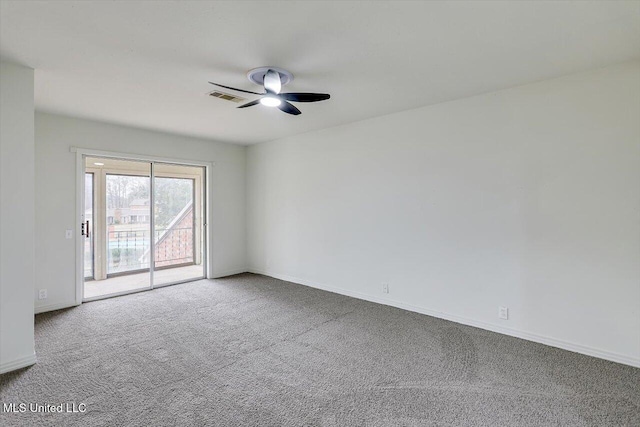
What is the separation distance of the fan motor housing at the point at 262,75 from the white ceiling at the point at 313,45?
0.07 m

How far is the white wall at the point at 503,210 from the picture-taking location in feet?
9.19

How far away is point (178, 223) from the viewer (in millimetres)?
6051

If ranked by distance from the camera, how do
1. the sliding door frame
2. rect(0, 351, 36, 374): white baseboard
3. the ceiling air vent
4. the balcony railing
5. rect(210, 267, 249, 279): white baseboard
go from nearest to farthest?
rect(0, 351, 36, 374): white baseboard → the ceiling air vent → the sliding door frame → the balcony railing → rect(210, 267, 249, 279): white baseboard

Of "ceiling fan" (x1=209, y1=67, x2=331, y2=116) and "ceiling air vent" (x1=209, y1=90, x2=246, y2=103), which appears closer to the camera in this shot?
"ceiling fan" (x1=209, y1=67, x2=331, y2=116)

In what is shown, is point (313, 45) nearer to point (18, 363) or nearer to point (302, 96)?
point (302, 96)

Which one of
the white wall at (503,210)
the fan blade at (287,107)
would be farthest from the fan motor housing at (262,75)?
the white wall at (503,210)

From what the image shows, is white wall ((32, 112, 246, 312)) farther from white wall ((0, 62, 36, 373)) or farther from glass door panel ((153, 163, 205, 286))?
white wall ((0, 62, 36, 373))

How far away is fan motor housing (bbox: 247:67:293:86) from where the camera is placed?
2.83 meters

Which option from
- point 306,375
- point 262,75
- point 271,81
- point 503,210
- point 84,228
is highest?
point 262,75

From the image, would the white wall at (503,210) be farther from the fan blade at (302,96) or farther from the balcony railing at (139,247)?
the balcony railing at (139,247)

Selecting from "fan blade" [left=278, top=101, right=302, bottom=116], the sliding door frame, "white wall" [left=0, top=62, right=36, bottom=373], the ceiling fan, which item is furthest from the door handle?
"fan blade" [left=278, top=101, right=302, bottom=116]

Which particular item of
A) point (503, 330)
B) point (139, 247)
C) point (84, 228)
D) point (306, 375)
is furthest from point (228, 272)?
point (503, 330)

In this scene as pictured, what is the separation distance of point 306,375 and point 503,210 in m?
2.61

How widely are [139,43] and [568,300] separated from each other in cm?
434
